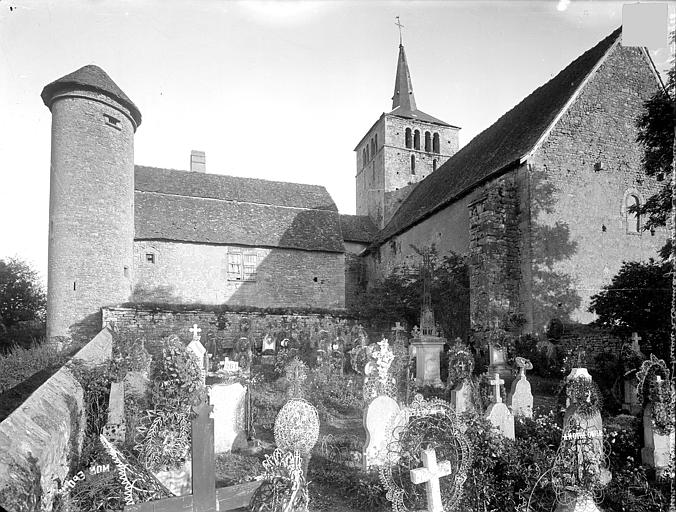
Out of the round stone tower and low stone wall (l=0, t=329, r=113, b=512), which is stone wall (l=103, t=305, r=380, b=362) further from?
low stone wall (l=0, t=329, r=113, b=512)

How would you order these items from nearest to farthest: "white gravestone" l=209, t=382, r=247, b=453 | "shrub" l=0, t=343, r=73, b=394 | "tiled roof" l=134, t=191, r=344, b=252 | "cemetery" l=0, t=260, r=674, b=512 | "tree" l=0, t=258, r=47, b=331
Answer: "cemetery" l=0, t=260, r=674, b=512, "white gravestone" l=209, t=382, r=247, b=453, "shrub" l=0, t=343, r=73, b=394, "tiled roof" l=134, t=191, r=344, b=252, "tree" l=0, t=258, r=47, b=331

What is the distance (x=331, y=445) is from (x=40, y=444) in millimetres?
4460

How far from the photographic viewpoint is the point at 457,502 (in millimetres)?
5555

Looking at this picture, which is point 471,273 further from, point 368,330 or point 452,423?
point 452,423

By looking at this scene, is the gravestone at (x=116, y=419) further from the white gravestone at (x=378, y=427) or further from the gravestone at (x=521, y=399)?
the gravestone at (x=521, y=399)

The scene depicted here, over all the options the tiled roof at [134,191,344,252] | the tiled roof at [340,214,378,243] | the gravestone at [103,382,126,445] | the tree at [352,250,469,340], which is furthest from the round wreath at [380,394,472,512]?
the tiled roof at [340,214,378,243]

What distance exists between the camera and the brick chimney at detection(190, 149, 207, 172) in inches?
1142

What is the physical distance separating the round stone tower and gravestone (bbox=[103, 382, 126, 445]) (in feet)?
33.1

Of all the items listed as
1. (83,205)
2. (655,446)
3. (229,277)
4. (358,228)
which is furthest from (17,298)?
(655,446)

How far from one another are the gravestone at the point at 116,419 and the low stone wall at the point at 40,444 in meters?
0.39

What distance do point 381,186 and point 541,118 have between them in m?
17.1

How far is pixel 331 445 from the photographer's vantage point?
7906 mm

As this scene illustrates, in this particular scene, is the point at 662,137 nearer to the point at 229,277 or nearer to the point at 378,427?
the point at 378,427

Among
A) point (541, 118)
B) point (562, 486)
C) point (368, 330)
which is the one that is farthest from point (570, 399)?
point (541, 118)
